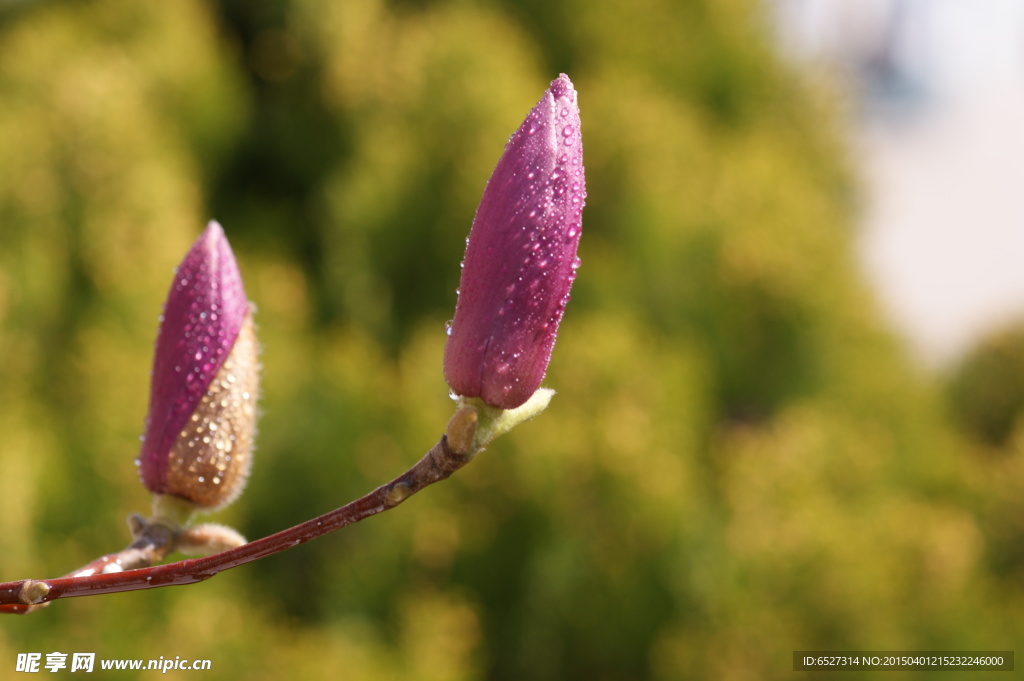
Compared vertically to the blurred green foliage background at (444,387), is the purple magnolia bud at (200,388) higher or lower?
lower
